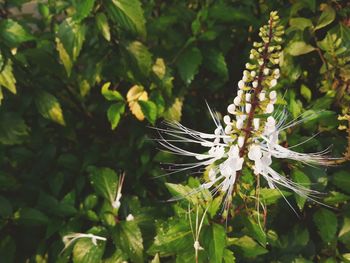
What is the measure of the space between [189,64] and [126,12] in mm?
362

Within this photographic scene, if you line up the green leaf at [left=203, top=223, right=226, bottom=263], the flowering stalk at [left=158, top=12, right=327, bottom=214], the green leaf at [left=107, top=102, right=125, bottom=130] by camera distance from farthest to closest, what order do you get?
the green leaf at [left=107, top=102, right=125, bottom=130] < the green leaf at [left=203, top=223, right=226, bottom=263] < the flowering stalk at [left=158, top=12, right=327, bottom=214]

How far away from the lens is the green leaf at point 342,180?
167 cm

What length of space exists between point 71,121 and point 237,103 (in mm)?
1349

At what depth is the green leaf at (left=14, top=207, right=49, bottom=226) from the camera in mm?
1920

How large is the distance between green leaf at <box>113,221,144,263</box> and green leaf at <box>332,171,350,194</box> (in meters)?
0.77

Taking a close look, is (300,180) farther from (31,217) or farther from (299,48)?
(31,217)

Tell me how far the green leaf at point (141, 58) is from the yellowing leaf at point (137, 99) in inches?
3.8

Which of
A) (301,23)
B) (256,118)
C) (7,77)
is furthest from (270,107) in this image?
(7,77)

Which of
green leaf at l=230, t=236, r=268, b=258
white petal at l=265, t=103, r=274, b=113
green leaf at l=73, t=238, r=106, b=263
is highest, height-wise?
white petal at l=265, t=103, r=274, b=113

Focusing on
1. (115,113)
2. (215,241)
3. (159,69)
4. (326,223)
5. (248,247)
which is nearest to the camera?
(215,241)

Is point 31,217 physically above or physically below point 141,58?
below

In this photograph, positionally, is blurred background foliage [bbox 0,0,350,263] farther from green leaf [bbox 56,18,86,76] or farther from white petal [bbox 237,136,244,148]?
white petal [bbox 237,136,244,148]

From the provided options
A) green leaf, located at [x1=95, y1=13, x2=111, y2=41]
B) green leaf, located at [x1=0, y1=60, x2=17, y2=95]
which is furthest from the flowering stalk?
green leaf, located at [x1=0, y1=60, x2=17, y2=95]

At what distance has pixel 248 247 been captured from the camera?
1.50 m
